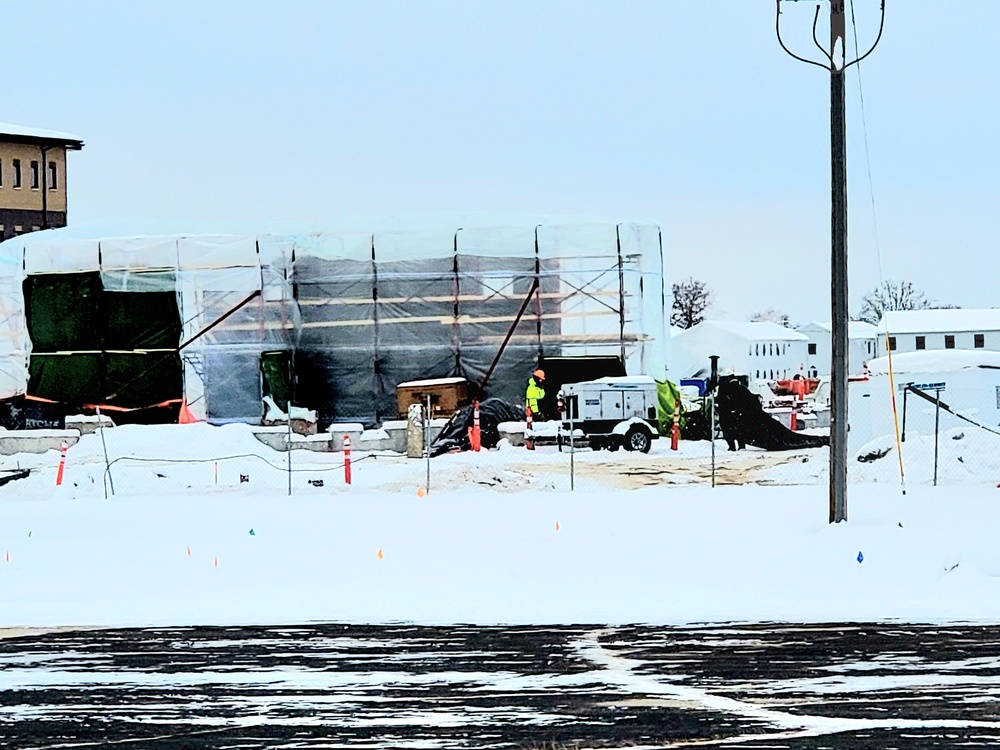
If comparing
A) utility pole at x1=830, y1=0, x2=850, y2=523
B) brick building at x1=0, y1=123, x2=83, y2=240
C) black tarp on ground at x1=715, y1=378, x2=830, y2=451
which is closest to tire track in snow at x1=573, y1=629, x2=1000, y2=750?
utility pole at x1=830, y1=0, x2=850, y2=523

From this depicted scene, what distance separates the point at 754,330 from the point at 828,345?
1149 cm

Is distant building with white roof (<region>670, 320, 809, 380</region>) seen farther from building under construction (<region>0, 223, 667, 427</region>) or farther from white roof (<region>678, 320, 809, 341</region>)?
building under construction (<region>0, 223, 667, 427</region>)

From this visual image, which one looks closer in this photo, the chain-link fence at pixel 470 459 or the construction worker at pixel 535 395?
the chain-link fence at pixel 470 459

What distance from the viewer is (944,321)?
140 metres

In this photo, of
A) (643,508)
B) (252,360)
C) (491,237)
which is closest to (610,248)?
(491,237)

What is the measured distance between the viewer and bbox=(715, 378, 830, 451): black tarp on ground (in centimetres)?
4028

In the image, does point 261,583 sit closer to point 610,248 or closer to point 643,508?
point 643,508

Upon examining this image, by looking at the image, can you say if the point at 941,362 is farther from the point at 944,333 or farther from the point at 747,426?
the point at 944,333

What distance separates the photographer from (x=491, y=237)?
158 feet

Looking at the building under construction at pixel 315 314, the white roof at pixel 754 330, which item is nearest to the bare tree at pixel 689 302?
the white roof at pixel 754 330

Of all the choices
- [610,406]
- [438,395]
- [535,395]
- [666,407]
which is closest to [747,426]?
[610,406]

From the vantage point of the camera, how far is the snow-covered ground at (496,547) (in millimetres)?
15984

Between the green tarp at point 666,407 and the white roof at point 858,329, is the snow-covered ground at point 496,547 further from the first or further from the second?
the white roof at point 858,329

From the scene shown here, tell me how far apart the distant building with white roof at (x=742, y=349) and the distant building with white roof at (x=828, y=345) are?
2240 mm
